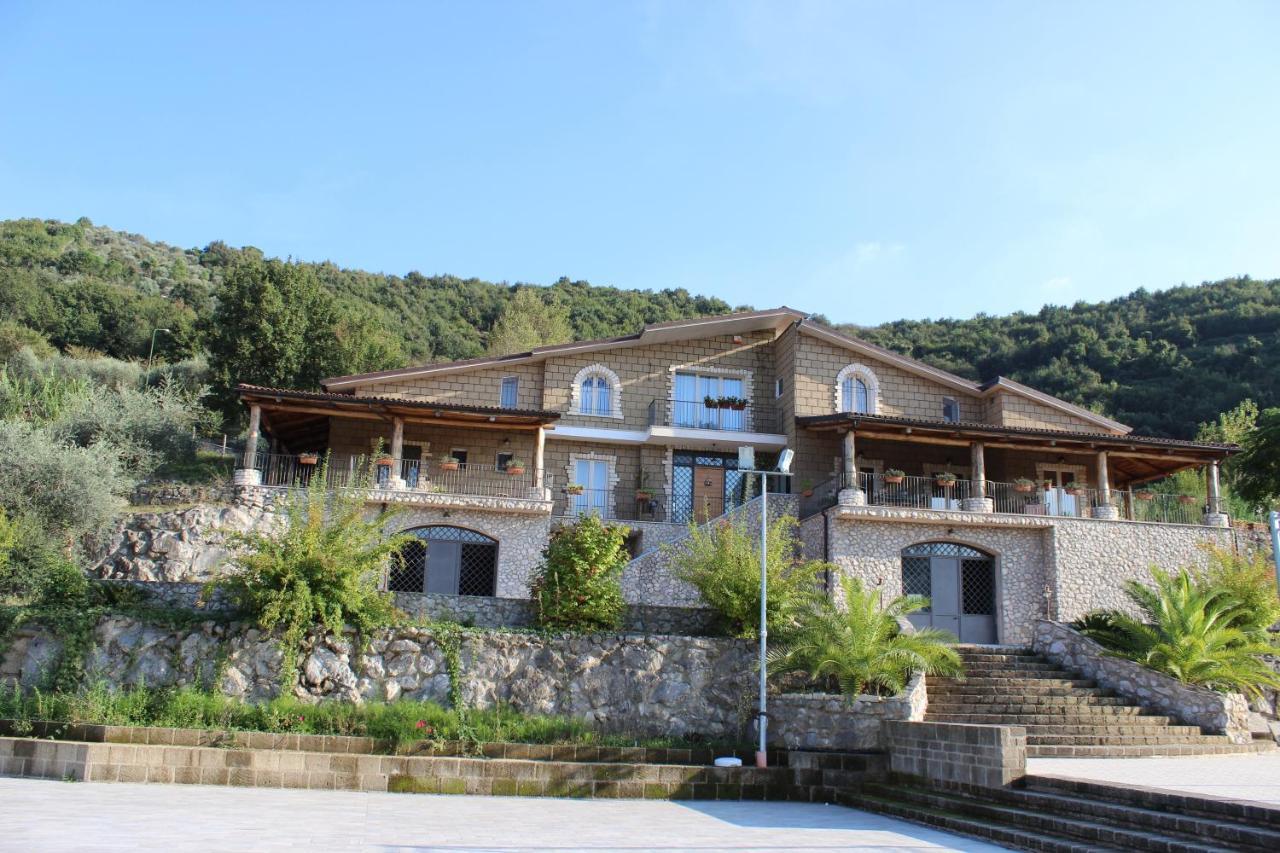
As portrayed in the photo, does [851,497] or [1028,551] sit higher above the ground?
[851,497]

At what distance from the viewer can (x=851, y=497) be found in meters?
24.0

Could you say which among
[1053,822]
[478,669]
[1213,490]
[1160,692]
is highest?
[1213,490]

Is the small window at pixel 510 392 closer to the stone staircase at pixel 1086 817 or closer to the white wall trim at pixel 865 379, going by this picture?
the white wall trim at pixel 865 379

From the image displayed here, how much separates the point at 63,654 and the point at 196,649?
1899 millimetres

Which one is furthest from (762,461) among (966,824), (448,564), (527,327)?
(527,327)

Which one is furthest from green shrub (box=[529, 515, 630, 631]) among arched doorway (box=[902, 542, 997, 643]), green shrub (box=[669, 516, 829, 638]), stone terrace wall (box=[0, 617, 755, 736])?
arched doorway (box=[902, 542, 997, 643])

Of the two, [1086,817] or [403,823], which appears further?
[1086,817]

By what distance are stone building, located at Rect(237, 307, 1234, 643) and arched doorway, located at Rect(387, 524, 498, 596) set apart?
0.05 metres

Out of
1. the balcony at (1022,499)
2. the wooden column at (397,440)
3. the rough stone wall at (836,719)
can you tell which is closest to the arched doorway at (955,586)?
the balcony at (1022,499)

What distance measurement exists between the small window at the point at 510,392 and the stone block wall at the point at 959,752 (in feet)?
51.7

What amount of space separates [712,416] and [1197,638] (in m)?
14.2

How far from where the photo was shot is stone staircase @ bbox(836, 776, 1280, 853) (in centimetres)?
912

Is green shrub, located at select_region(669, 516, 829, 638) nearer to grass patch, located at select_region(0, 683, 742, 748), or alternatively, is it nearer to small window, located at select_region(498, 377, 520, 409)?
grass patch, located at select_region(0, 683, 742, 748)

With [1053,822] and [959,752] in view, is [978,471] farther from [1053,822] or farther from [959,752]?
[1053,822]
